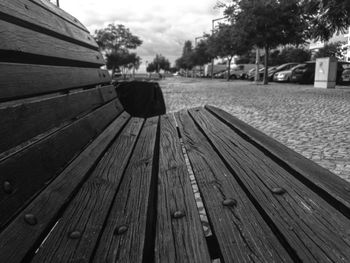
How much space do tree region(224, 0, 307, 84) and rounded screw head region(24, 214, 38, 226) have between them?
2126 cm

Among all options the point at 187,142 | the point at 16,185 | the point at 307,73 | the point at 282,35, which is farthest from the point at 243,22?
the point at 16,185

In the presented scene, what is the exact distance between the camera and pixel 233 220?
4.06ft

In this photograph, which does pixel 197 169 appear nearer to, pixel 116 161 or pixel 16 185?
pixel 116 161

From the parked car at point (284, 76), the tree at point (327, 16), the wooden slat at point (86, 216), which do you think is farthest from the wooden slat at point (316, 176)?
the parked car at point (284, 76)

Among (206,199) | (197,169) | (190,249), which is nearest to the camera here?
(190,249)

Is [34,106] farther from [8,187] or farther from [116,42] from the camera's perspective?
[116,42]

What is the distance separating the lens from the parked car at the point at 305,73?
22.9 meters

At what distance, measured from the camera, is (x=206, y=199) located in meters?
1.44

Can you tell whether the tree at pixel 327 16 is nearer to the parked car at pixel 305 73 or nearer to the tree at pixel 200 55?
the parked car at pixel 305 73

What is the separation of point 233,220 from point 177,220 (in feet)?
0.64

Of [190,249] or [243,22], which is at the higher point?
[243,22]

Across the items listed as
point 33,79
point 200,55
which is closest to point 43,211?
point 33,79

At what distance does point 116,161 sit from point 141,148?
1.17ft

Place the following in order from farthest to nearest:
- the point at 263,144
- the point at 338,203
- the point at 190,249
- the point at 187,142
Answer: the point at 187,142
the point at 263,144
the point at 338,203
the point at 190,249
